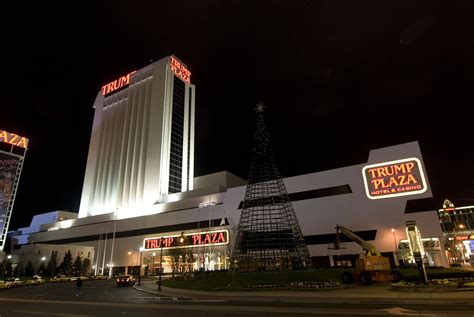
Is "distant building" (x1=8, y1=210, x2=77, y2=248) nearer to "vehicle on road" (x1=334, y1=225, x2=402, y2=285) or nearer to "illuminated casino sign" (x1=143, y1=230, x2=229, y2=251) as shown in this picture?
"illuminated casino sign" (x1=143, y1=230, x2=229, y2=251)

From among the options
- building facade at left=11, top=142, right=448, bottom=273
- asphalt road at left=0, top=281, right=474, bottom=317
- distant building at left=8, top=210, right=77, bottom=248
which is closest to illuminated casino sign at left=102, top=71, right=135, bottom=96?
distant building at left=8, top=210, right=77, bottom=248

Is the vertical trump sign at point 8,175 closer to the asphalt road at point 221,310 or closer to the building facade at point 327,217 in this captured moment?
the building facade at point 327,217

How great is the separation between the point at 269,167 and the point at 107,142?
304 ft

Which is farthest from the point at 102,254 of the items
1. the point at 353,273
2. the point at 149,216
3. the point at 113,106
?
the point at 353,273

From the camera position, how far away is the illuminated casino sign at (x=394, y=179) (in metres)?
47.4

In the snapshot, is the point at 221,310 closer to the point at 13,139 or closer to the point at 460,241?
the point at 460,241

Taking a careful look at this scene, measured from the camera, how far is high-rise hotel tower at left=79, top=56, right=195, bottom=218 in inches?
3632

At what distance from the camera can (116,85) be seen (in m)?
117

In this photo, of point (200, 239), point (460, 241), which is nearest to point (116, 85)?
point (200, 239)

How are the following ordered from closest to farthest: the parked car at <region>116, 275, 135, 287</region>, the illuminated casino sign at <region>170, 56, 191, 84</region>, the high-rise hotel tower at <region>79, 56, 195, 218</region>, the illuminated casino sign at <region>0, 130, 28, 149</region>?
1. the parked car at <region>116, 275, 135, 287</region>
2. the high-rise hotel tower at <region>79, 56, 195, 218</region>
3. the illuminated casino sign at <region>0, 130, 28, 149</region>
4. the illuminated casino sign at <region>170, 56, 191, 84</region>

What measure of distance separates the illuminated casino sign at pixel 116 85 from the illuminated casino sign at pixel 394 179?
313ft

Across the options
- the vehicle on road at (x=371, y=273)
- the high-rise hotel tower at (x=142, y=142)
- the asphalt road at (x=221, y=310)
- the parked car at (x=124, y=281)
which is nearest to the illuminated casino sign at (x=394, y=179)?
the vehicle on road at (x=371, y=273)

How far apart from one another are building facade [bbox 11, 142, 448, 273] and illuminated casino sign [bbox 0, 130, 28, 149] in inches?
2280

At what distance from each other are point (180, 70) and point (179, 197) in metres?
49.7
